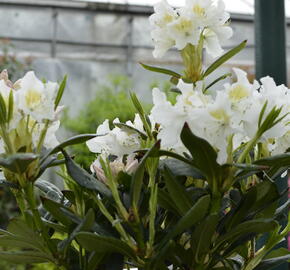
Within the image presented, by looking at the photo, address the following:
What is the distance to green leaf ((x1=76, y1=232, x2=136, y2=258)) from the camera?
2.09ft

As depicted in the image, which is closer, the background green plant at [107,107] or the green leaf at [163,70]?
the green leaf at [163,70]

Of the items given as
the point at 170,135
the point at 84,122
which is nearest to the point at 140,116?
the point at 170,135

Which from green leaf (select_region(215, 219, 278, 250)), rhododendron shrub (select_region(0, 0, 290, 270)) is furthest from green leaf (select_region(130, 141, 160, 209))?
green leaf (select_region(215, 219, 278, 250))

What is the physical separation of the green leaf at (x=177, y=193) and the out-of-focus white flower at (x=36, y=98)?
0.15 metres

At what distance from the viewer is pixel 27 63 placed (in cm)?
511

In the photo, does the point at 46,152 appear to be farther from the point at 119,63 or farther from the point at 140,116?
the point at 119,63

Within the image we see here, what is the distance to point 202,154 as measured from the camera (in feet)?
2.11

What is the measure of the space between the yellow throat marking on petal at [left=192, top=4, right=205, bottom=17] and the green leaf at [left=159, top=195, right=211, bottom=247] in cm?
27

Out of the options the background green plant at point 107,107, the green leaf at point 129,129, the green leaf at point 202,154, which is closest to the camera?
the green leaf at point 202,154

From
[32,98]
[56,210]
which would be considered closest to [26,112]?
[32,98]

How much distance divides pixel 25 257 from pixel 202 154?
27 cm

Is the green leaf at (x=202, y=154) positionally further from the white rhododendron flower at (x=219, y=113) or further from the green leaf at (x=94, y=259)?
the green leaf at (x=94, y=259)

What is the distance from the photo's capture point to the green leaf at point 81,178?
0.68 m

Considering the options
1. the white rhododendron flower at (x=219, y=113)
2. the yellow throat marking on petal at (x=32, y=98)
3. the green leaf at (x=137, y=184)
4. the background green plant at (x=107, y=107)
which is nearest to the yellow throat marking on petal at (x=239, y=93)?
the white rhododendron flower at (x=219, y=113)
